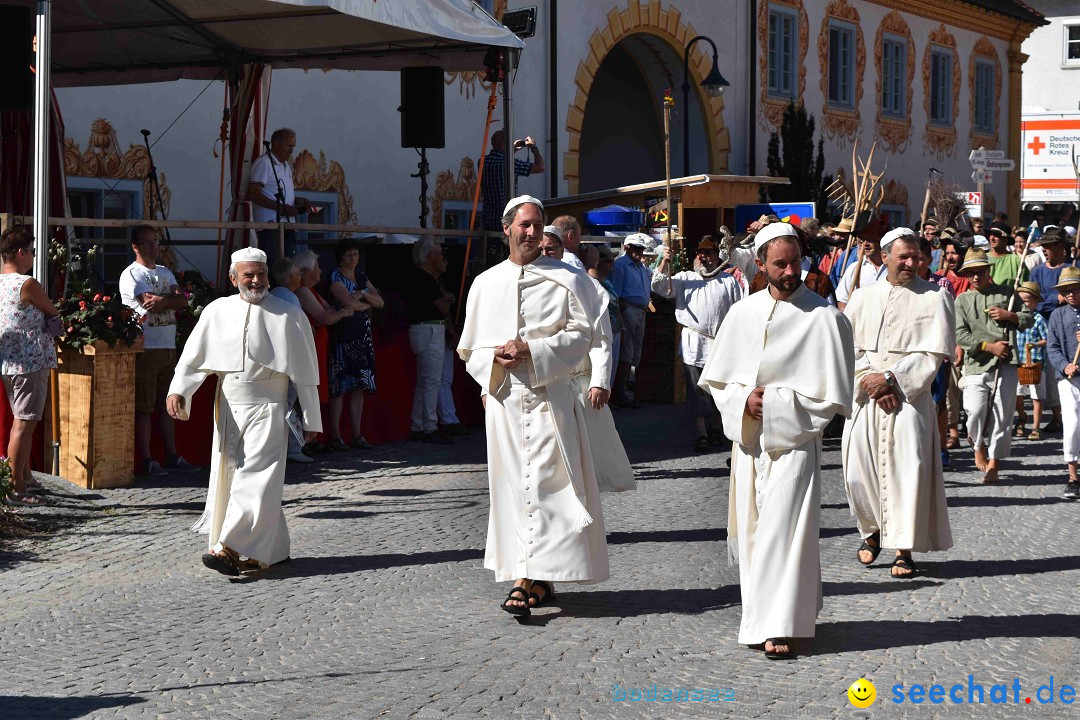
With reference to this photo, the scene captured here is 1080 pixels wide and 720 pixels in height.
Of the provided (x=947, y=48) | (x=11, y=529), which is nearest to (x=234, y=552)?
(x=11, y=529)

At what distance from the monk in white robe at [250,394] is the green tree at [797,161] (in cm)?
1958

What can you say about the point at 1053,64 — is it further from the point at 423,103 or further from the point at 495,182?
the point at 423,103

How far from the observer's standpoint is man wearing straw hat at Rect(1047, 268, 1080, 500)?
11453mm

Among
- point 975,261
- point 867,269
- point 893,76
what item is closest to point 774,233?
point 975,261

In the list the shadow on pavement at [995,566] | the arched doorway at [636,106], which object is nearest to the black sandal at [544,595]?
the shadow on pavement at [995,566]

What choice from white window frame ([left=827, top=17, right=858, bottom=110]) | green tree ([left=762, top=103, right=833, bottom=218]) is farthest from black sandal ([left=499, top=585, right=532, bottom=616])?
white window frame ([left=827, top=17, right=858, bottom=110])

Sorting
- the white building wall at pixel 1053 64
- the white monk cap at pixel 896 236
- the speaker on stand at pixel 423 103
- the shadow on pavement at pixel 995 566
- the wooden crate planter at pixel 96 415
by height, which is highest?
the white building wall at pixel 1053 64

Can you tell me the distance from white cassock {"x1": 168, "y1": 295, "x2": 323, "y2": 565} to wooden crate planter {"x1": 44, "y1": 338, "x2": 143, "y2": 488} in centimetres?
247

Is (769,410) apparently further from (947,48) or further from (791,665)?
(947,48)

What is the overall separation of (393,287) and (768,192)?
500 inches

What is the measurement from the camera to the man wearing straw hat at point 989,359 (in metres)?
12.5

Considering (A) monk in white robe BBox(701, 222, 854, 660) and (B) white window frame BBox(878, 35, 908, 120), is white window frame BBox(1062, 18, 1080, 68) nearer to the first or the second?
(B) white window frame BBox(878, 35, 908, 120)

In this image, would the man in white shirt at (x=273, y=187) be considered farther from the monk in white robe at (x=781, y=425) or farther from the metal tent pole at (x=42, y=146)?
the monk in white robe at (x=781, y=425)

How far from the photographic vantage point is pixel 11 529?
9.64 m
